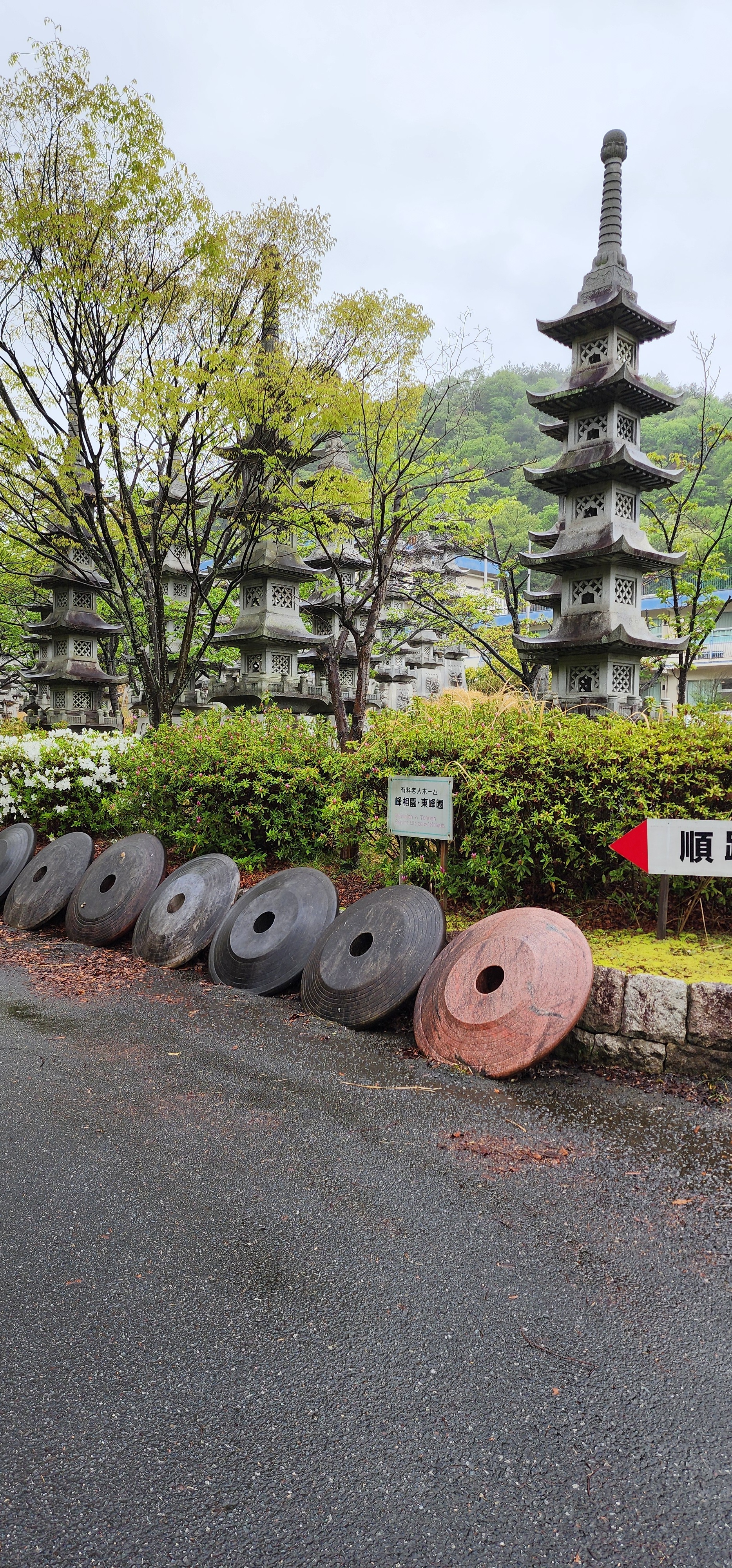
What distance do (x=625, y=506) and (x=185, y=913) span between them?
33.7 ft

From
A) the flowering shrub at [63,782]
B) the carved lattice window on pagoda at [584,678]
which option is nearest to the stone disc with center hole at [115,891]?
the flowering shrub at [63,782]

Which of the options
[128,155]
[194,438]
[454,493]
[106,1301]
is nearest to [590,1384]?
[106,1301]

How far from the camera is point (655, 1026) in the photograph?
3.86 metres

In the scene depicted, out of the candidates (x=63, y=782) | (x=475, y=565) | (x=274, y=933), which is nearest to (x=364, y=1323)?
(x=274, y=933)

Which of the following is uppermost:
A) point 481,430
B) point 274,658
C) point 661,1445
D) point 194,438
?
point 481,430

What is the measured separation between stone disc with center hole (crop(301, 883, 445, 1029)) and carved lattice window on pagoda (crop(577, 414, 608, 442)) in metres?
10.5

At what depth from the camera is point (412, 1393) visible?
194cm

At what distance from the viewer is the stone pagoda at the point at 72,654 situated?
730 inches

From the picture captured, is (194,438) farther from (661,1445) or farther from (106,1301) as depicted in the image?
(661,1445)

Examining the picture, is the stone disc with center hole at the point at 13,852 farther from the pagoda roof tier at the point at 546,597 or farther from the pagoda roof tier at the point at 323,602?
the pagoda roof tier at the point at 546,597

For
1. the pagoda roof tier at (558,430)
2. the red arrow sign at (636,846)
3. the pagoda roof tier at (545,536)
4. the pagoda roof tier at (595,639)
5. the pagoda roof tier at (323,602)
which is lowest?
the red arrow sign at (636,846)

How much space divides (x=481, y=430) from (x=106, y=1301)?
26375 mm

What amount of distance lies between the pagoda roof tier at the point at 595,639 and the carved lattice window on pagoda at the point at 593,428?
282 centimetres

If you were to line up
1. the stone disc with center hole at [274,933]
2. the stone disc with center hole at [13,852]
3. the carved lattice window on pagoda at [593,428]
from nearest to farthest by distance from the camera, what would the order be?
the stone disc with center hole at [274,933] < the stone disc with center hole at [13,852] < the carved lattice window on pagoda at [593,428]
